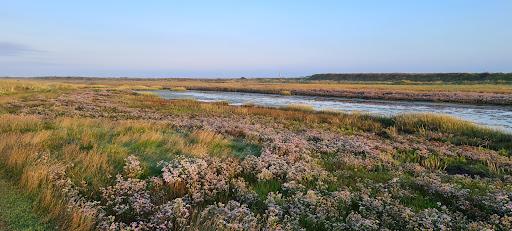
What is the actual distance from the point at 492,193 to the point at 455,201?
1498 mm

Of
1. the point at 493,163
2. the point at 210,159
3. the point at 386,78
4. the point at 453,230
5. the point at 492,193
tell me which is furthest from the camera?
the point at 386,78

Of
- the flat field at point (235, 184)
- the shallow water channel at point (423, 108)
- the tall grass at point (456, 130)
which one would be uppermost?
the flat field at point (235, 184)

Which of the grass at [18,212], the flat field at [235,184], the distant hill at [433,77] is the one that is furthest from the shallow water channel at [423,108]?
the distant hill at [433,77]

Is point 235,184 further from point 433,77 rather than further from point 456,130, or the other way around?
point 433,77

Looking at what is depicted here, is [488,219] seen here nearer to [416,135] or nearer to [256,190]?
[256,190]

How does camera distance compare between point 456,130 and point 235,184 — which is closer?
point 235,184

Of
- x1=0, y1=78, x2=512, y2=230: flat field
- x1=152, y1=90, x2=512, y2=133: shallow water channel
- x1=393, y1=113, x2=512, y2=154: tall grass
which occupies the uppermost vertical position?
x1=0, y1=78, x2=512, y2=230: flat field

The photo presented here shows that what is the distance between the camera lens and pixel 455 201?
32.8 ft

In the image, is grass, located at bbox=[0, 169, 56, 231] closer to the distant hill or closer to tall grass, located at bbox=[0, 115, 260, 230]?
tall grass, located at bbox=[0, 115, 260, 230]

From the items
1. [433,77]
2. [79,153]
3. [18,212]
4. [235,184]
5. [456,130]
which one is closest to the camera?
[18,212]

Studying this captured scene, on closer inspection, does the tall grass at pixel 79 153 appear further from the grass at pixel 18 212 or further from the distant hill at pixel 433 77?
the distant hill at pixel 433 77

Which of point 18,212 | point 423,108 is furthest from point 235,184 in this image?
point 423,108

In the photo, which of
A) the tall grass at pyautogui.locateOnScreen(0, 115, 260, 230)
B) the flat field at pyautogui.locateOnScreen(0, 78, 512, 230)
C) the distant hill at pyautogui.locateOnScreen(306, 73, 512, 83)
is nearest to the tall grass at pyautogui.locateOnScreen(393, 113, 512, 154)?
the flat field at pyautogui.locateOnScreen(0, 78, 512, 230)

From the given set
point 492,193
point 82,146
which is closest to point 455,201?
point 492,193
